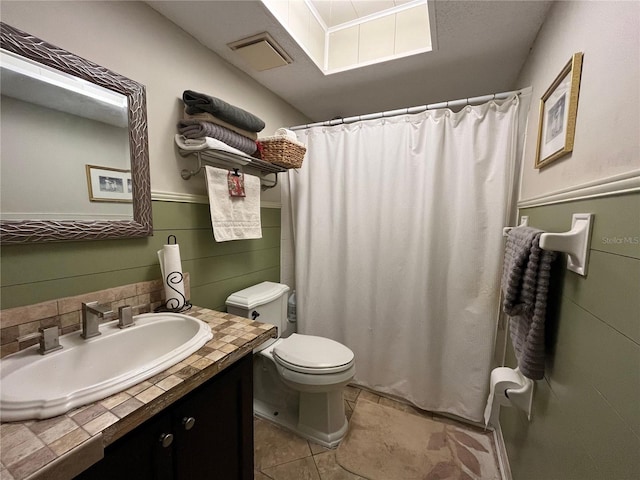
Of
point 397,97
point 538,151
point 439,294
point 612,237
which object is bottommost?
point 439,294

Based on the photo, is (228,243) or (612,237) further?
(228,243)

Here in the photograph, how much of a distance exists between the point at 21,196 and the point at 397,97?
203 centimetres

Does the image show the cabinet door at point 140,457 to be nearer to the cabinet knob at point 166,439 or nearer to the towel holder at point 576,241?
the cabinet knob at point 166,439

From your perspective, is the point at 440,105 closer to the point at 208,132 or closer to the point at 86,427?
the point at 208,132

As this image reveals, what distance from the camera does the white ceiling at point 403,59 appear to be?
1.11 m

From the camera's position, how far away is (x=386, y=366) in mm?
1759

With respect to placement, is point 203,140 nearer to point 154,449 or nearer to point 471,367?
point 154,449

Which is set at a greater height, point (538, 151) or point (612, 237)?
point (538, 151)

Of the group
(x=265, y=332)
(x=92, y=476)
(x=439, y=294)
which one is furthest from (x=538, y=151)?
(x=92, y=476)

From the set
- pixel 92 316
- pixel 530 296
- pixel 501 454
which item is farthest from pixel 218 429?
pixel 501 454

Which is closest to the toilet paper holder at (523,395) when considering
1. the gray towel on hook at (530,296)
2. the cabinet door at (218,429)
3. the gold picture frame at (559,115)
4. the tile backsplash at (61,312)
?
the gray towel on hook at (530,296)

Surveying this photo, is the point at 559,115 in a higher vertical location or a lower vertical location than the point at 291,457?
higher

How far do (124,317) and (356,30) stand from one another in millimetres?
1873

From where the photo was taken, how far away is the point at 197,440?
78cm
